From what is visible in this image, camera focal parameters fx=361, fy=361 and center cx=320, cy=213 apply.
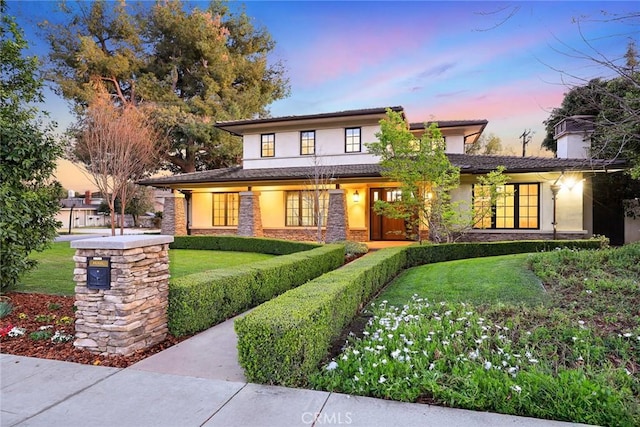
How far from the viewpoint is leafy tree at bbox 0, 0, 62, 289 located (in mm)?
5969

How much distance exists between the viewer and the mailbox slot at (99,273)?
405 centimetres

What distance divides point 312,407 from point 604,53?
15.9 feet

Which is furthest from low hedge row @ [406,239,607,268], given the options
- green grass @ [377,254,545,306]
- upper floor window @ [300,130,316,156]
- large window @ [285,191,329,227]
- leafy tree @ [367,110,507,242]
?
upper floor window @ [300,130,316,156]

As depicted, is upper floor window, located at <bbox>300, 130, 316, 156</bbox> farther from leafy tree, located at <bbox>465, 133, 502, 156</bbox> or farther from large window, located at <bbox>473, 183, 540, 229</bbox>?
leafy tree, located at <bbox>465, 133, 502, 156</bbox>

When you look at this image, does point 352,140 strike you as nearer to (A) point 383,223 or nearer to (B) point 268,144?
(A) point 383,223

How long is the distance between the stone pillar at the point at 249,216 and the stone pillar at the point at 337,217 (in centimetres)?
368

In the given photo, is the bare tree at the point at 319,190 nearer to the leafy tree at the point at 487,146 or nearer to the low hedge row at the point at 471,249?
the low hedge row at the point at 471,249

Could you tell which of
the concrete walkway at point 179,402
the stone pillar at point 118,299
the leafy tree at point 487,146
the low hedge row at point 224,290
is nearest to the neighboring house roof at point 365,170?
the low hedge row at point 224,290

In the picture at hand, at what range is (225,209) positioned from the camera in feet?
61.5

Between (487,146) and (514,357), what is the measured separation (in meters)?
35.3

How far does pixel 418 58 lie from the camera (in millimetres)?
11695

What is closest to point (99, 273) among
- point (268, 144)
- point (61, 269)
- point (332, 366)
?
point (332, 366)

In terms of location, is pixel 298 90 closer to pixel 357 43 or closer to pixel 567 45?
pixel 357 43

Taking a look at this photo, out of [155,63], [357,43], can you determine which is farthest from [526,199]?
[155,63]
